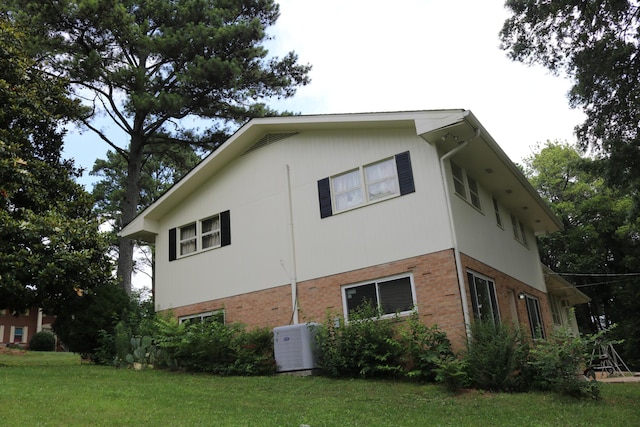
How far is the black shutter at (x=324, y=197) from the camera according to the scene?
13188 millimetres

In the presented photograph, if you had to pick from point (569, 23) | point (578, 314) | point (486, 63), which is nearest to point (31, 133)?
point (486, 63)

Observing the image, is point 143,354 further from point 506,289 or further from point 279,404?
point 506,289

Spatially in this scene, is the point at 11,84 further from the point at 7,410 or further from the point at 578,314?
the point at 578,314

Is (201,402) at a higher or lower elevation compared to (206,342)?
lower

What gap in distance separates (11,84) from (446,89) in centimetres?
1313

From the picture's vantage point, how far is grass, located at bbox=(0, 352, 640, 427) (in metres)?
7.03

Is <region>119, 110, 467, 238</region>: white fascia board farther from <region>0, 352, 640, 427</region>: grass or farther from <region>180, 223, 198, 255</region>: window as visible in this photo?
<region>0, 352, 640, 427</region>: grass

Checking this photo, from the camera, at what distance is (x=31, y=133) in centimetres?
1531

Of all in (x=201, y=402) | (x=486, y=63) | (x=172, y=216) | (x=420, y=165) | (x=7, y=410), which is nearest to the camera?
(x=7, y=410)

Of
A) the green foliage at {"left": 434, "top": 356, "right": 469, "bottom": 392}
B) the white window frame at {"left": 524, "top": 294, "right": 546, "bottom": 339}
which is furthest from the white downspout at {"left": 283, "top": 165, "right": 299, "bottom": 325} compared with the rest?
the white window frame at {"left": 524, "top": 294, "right": 546, "bottom": 339}

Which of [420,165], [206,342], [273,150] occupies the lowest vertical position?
[206,342]

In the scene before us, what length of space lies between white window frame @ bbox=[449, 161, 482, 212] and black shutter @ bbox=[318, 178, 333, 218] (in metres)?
3.06

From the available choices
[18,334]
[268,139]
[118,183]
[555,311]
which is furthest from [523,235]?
[18,334]

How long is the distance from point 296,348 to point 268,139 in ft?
20.6
